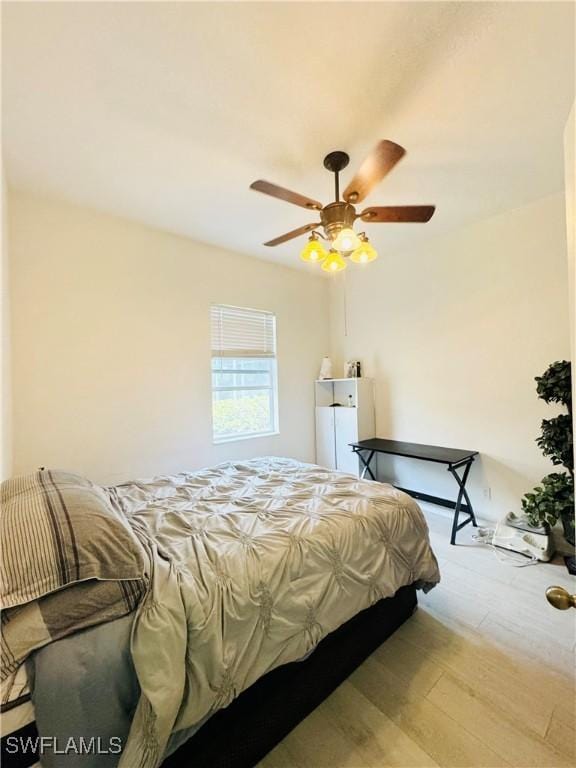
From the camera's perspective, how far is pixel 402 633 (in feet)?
5.71

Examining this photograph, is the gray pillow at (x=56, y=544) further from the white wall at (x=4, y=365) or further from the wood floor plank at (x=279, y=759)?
the wood floor plank at (x=279, y=759)

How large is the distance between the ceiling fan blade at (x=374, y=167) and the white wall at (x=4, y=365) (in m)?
2.07

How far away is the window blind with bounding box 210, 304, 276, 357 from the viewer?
135 inches

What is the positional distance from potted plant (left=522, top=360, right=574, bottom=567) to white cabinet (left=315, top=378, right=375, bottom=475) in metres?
1.74

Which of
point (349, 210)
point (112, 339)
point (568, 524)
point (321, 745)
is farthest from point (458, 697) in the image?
point (112, 339)

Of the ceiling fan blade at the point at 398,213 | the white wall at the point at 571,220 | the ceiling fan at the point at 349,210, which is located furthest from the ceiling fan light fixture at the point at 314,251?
the white wall at the point at 571,220

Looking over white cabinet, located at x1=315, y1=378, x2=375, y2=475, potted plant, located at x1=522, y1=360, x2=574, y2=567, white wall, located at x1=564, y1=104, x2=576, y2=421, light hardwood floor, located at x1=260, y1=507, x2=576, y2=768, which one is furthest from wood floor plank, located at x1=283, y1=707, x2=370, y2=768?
white cabinet, located at x1=315, y1=378, x2=375, y2=475

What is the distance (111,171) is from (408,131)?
6.34 feet

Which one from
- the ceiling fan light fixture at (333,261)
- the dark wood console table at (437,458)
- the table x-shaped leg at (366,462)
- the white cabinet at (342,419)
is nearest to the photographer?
the ceiling fan light fixture at (333,261)

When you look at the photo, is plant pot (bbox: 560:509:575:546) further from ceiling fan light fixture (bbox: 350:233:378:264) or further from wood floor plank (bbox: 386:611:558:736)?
ceiling fan light fixture (bbox: 350:233:378:264)

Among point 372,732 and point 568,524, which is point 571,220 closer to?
point 372,732

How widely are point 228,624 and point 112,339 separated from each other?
2.42 m

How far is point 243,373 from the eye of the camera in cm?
367

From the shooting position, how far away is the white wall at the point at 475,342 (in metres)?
2.66
